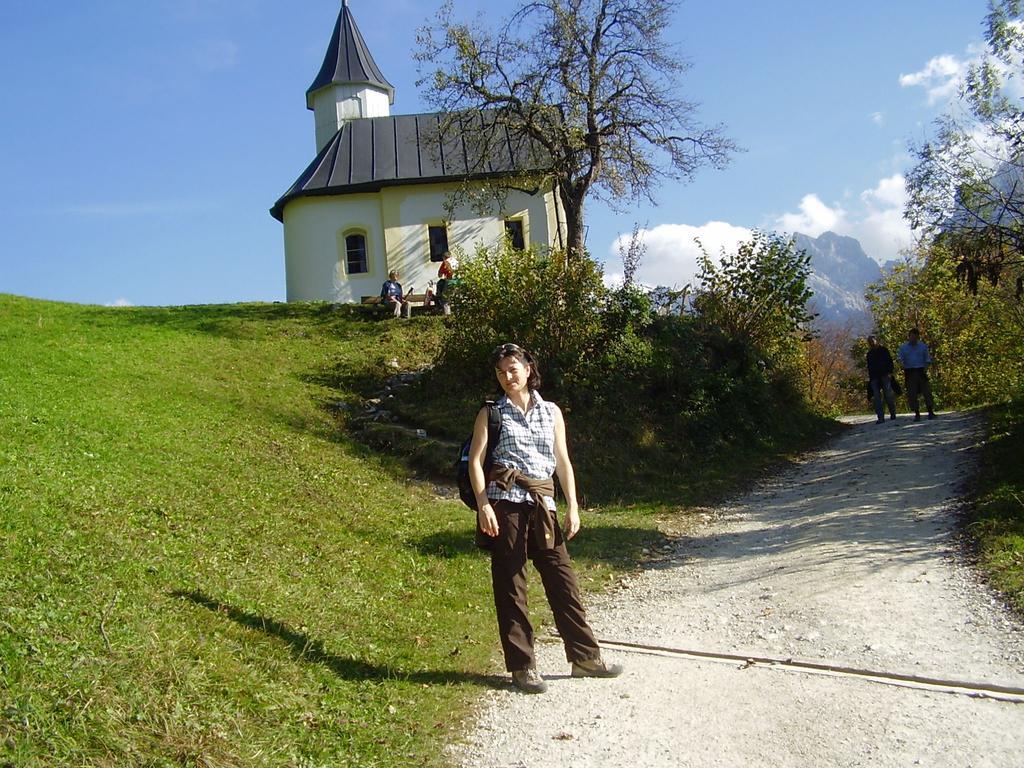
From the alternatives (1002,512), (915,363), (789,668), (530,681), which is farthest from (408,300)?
(789,668)

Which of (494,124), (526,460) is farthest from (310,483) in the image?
(494,124)

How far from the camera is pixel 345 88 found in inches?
1346

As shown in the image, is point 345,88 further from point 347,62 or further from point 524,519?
point 524,519

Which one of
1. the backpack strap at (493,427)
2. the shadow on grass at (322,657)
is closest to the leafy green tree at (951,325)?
the backpack strap at (493,427)

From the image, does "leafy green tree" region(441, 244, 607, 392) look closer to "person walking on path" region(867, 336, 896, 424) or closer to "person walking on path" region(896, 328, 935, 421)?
"person walking on path" region(867, 336, 896, 424)

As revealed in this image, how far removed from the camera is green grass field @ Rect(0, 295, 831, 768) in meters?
4.18

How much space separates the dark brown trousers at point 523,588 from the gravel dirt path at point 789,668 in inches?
9.3

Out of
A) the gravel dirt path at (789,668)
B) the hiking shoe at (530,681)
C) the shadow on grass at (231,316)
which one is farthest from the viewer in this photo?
the shadow on grass at (231,316)

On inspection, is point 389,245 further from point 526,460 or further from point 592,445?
point 526,460

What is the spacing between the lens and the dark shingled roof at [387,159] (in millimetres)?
29078

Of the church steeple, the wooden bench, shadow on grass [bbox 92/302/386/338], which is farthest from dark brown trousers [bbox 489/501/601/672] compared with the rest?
the church steeple

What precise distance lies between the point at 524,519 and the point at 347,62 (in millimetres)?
33096

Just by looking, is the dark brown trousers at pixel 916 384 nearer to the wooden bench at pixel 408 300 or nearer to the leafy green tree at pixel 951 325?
the leafy green tree at pixel 951 325

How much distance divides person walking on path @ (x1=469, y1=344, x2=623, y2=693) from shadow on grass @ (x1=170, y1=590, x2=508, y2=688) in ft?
1.15
